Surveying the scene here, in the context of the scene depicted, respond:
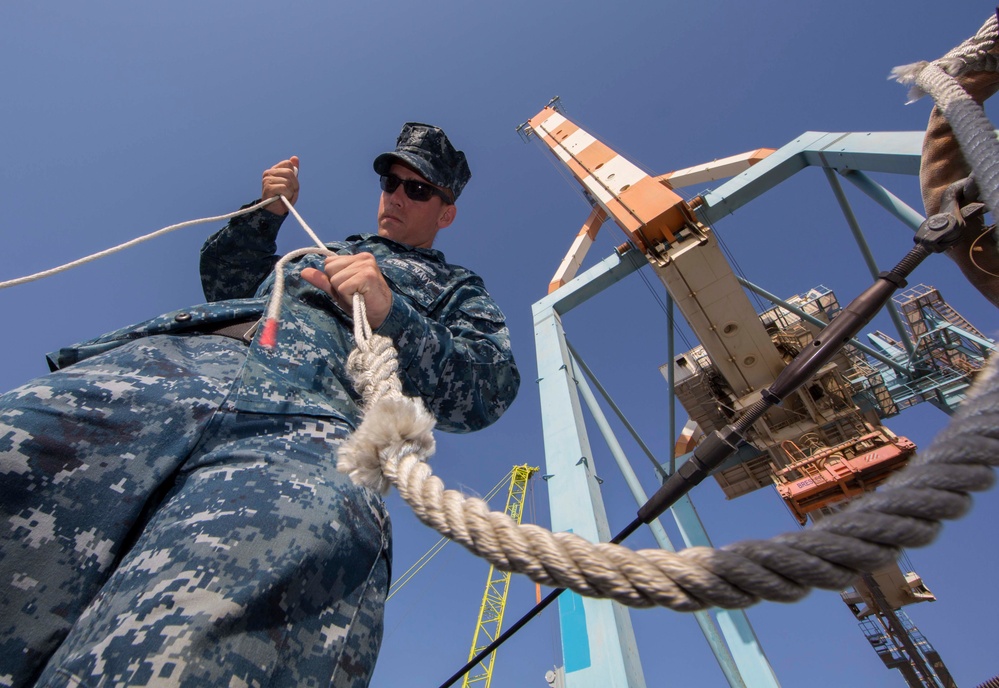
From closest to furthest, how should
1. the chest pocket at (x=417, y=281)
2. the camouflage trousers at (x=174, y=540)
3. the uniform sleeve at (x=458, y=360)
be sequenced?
the camouflage trousers at (x=174, y=540), the uniform sleeve at (x=458, y=360), the chest pocket at (x=417, y=281)

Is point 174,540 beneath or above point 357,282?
beneath

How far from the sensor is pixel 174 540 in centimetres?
83

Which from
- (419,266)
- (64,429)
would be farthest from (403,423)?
(419,266)

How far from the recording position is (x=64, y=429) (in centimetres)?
93

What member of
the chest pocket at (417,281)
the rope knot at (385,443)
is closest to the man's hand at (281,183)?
the chest pocket at (417,281)

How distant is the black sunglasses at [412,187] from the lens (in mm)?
2115

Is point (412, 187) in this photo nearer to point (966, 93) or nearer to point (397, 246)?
point (397, 246)

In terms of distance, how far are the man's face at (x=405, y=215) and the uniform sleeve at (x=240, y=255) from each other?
1.36ft

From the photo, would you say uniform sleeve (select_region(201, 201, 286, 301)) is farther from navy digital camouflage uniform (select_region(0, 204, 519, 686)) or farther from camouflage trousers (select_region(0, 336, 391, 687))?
camouflage trousers (select_region(0, 336, 391, 687))

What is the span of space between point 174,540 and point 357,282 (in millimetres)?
682

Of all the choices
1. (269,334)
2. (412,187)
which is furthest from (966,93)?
(269,334)

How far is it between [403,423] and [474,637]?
90.6ft

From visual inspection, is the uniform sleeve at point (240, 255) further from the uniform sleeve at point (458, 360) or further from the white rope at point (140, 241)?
the uniform sleeve at point (458, 360)

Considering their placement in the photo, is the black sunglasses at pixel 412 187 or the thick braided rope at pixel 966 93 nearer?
the thick braided rope at pixel 966 93
